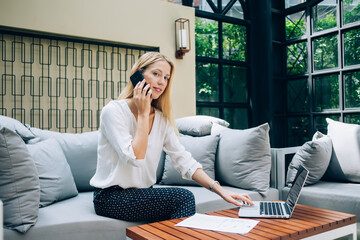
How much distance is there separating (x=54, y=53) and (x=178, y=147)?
241cm

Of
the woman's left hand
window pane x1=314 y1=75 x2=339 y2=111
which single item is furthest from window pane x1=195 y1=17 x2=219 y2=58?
the woman's left hand

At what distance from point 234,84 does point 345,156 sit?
2.89m

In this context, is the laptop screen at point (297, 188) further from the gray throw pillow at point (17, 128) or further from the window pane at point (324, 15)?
the window pane at point (324, 15)

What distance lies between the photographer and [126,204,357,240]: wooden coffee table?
45.4 inches

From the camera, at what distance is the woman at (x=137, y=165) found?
1527 millimetres

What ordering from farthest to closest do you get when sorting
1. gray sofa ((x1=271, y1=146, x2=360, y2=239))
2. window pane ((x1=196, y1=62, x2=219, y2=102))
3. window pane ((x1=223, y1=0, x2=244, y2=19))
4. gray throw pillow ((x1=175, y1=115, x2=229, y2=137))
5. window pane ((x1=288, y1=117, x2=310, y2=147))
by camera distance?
window pane ((x1=223, y1=0, x2=244, y2=19)) → window pane ((x1=288, y1=117, x2=310, y2=147)) → window pane ((x1=196, y1=62, x2=219, y2=102)) → gray throw pillow ((x1=175, y1=115, x2=229, y2=137)) → gray sofa ((x1=271, y1=146, x2=360, y2=239))

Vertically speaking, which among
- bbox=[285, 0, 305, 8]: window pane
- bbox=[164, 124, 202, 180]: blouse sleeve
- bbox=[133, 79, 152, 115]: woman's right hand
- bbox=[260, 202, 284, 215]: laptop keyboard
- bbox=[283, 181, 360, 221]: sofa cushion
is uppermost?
bbox=[285, 0, 305, 8]: window pane

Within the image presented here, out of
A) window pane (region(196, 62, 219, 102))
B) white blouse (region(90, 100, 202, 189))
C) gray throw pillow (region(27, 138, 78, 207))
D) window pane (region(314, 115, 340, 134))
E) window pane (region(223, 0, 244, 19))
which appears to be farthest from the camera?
window pane (region(223, 0, 244, 19))

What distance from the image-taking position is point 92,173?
221 cm

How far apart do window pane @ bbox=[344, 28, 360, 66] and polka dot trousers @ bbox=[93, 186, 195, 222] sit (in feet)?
12.3

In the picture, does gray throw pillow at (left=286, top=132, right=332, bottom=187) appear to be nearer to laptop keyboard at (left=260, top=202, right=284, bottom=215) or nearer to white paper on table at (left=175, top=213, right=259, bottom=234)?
laptop keyboard at (left=260, top=202, right=284, bottom=215)

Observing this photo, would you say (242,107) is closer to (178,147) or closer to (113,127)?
(178,147)

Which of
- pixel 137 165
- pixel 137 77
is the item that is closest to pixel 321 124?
pixel 137 77

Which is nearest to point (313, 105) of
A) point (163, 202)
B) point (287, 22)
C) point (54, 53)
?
point (287, 22)
